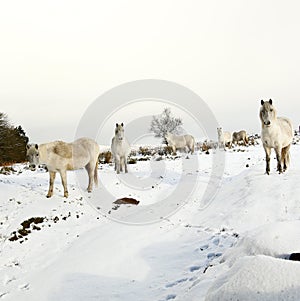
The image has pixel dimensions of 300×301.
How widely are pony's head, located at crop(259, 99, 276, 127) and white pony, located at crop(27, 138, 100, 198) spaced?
7.71 m

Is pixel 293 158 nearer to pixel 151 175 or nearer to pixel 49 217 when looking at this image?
pixel 151 175

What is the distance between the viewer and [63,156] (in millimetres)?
13852

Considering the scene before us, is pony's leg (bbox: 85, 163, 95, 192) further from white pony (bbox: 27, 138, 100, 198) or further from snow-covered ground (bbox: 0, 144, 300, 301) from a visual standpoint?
snow-covered ground (bbox: 0, 144, 300, 301)

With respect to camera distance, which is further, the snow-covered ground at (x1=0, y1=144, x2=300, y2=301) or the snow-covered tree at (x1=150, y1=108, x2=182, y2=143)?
the snow-covered tree at (x1=150, y1=108, x2=182, y2=143)

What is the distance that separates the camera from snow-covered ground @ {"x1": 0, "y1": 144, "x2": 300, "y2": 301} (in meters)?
3.76

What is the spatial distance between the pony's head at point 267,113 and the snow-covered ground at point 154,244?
199cm

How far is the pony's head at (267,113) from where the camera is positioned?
11711 millimetres

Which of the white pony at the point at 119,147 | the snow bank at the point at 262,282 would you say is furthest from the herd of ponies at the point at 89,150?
the snow bank at the point at 262,282

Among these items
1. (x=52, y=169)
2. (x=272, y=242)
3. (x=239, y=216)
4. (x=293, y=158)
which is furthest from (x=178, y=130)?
(x=272, y=242)

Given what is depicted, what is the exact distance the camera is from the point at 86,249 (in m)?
8.23

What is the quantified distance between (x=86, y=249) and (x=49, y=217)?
11.5 ft

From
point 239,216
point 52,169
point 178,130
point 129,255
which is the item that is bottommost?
point 129,255

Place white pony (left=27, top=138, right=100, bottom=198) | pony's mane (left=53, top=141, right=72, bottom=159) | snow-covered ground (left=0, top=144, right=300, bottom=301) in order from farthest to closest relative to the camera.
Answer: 1. pony's mane (left=53, top=141, right=72, bottom=159)
2. white pony (left=27, top=138, right=100, bottom=198)
3. snow-covered ground (left=0, top=144, right=300, bottom=301)

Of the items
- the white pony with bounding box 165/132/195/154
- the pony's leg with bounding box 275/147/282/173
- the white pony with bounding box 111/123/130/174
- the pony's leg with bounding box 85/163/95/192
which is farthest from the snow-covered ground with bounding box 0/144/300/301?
the white pony with bounding box 165/132/195/154
